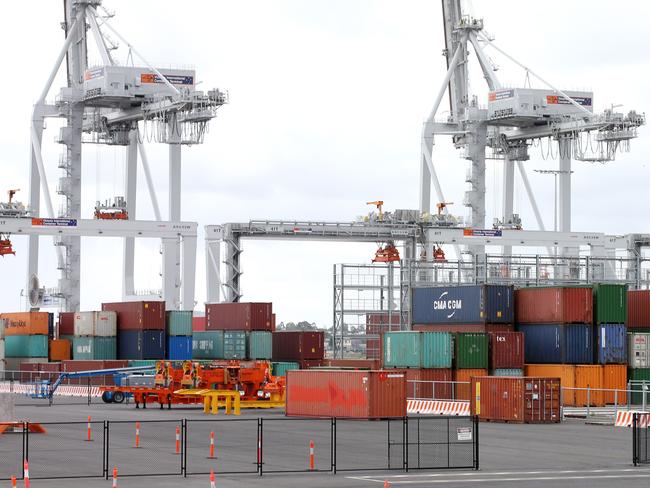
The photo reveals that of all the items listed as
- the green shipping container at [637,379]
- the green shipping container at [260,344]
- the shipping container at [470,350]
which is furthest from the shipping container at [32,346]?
the green shipping container at [637,379]

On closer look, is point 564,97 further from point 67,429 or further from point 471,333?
point 67,429

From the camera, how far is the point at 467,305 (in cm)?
6250

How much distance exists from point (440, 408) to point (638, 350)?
1241 cm

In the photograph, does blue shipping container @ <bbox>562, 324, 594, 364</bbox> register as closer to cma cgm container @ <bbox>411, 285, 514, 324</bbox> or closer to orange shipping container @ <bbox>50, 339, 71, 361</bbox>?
cma cgm container @ <bbox>411, 285, 514, 324</bbox>

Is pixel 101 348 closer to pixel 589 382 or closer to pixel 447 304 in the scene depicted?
pixel 447 304

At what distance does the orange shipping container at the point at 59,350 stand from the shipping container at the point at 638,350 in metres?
39.0

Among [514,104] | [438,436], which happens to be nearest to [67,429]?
[438,436]

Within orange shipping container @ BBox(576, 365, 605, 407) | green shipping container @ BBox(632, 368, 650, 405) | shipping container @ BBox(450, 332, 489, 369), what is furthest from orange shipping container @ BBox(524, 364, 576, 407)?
shipping container @ BBox(450, 332, 489, 369)

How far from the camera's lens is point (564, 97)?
113 metres

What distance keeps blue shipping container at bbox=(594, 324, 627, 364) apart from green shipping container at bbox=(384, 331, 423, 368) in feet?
27.4

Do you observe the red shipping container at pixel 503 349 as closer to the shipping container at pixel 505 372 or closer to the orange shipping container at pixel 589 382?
the shipping container at pixel 505 372

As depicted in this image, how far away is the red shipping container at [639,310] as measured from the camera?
6744cm

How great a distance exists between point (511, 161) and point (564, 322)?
67.1 m

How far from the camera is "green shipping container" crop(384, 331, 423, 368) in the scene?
194ft
